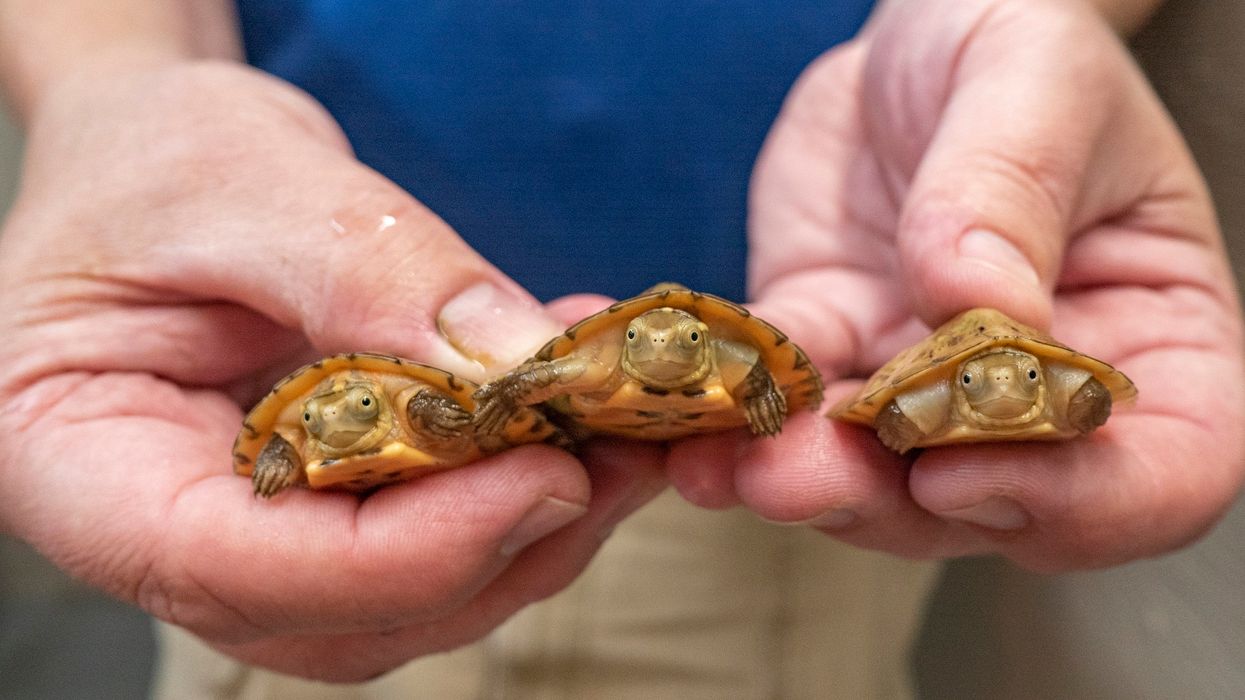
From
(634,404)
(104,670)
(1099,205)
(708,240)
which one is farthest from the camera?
(104,670)

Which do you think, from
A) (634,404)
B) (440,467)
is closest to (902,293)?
(634,404)

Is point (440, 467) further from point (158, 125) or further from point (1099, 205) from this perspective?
point (1099, 205)

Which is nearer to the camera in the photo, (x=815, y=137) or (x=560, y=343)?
(x=560, y=343)

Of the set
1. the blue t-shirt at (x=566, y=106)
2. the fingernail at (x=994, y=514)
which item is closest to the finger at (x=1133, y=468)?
the fingernail at (x=994, y=514)

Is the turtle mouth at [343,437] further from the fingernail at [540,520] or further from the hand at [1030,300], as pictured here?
the hand at [1030,300]

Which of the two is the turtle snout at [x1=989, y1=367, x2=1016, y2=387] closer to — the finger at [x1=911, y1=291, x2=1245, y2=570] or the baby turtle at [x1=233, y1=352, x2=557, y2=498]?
the finger at [x1=911, y1=291, x2=1245, y2=570]

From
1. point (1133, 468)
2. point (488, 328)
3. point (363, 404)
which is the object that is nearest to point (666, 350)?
point (488, 328)
